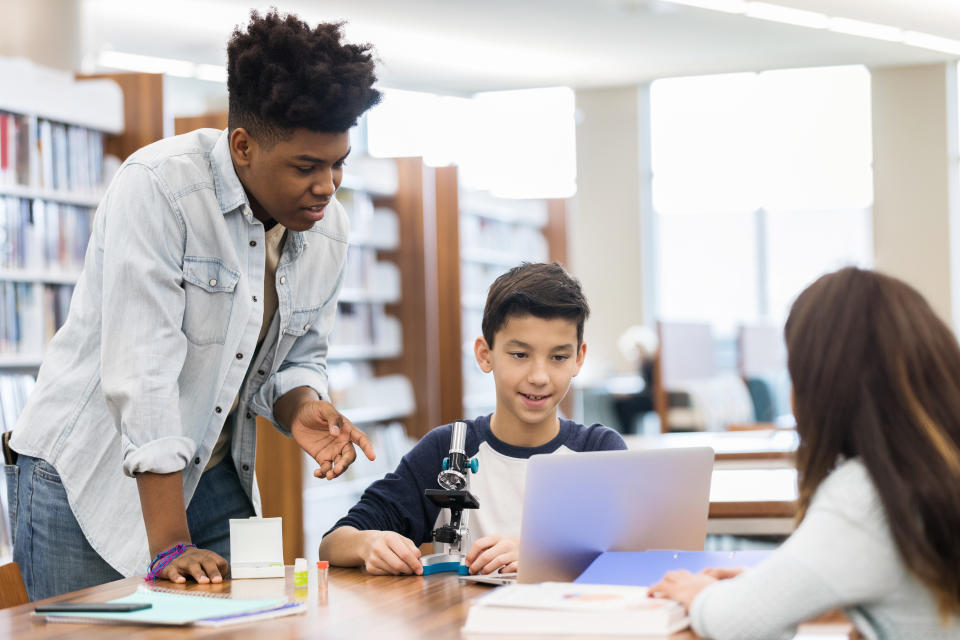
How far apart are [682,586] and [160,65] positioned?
8690 millimetres

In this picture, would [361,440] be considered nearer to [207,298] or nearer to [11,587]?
[207,298]

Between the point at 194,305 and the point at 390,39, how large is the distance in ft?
23.4

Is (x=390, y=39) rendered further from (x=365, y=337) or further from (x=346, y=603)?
(x=346, y=603)

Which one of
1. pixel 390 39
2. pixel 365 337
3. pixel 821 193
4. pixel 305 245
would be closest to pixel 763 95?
pixel 821 193

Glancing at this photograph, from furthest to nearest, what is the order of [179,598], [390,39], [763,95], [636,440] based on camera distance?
[763,95] < [390,39] < [636,440] < [179,598]

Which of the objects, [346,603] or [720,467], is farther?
[720,467]

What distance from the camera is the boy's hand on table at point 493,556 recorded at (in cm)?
141

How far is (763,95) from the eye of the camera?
31.3 feet

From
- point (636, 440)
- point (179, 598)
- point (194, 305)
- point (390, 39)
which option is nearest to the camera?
point (179, 598)

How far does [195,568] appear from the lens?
1.36 meters

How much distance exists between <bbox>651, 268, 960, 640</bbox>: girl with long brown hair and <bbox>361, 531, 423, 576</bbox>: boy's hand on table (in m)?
0.46

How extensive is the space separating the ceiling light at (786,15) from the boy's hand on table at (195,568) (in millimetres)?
7097

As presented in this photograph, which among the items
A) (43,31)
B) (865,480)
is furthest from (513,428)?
(43,31)

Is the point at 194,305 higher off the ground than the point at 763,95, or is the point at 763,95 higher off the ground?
the point at 763,95
